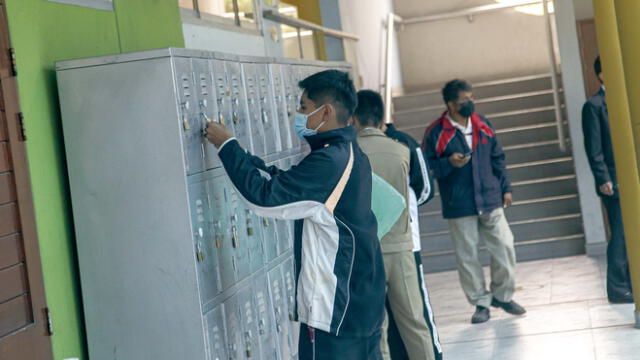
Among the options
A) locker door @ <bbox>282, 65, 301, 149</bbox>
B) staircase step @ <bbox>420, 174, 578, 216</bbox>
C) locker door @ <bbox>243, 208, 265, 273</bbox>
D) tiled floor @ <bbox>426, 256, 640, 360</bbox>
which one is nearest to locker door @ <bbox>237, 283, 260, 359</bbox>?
locker door @ <bbox>243, 208, 265, 273</bbox>

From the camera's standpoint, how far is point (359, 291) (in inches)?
139

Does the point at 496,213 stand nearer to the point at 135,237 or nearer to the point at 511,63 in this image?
the point at 135,237

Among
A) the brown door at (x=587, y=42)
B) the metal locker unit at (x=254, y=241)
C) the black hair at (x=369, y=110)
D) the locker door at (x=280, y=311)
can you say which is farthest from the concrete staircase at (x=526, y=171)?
the metal locker unit at (x=254, y=241)

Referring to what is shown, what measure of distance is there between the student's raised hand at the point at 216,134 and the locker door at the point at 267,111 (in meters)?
0.91

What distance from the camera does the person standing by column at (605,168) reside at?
6391 mm

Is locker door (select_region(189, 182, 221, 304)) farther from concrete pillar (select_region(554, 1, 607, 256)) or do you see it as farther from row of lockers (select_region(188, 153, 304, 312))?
concrete pillar (select_region(554, 1, 607, 256))

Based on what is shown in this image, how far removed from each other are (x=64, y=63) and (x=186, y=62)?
464 millimetres

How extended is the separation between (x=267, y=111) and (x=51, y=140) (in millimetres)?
1337

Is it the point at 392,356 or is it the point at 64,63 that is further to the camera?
the point at 392,356

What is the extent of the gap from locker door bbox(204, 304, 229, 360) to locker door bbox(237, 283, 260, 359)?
0.93 feet

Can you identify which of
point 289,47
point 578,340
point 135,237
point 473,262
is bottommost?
point 578,340

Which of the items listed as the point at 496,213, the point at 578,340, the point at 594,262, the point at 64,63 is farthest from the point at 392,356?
the point at 594,262

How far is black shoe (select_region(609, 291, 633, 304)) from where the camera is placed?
6.55 metres

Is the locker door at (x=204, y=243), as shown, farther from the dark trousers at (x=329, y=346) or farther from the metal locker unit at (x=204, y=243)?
the dark trousers at (x=329, y=346)
